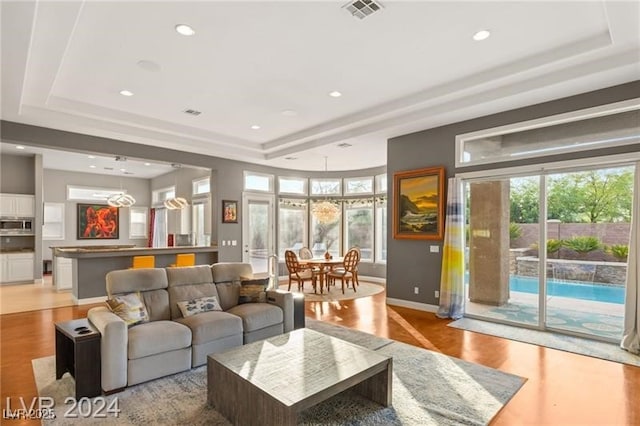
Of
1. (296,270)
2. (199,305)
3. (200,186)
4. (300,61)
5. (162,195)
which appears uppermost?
(300,61)

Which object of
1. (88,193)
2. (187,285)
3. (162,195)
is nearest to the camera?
(187,285)

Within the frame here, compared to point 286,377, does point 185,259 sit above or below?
above

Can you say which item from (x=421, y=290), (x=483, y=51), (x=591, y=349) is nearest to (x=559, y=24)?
(x=483, y=51)

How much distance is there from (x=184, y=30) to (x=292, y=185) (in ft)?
22.4

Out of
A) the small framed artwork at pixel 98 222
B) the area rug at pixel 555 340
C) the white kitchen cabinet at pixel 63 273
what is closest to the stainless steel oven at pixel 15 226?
the white kitchen cabinet at pixel 63 273

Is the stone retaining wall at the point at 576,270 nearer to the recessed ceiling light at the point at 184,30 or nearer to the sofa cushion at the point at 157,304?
the sofa cushion at the point at 157,304

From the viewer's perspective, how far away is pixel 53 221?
36.1 ft

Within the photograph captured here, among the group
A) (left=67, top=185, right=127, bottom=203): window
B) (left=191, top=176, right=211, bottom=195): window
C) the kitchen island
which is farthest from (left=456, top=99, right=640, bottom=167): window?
(left=67, top=185, right=127, bottom=203): window

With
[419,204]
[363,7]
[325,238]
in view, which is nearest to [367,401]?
[363,7]

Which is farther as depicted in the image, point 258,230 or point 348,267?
point 258,230

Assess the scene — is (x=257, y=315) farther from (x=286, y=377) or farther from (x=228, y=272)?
(x=286, y=377)

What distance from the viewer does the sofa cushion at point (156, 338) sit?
10.5 ft

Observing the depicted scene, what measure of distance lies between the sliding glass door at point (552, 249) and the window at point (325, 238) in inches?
195

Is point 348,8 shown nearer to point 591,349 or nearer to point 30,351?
point 591,349
